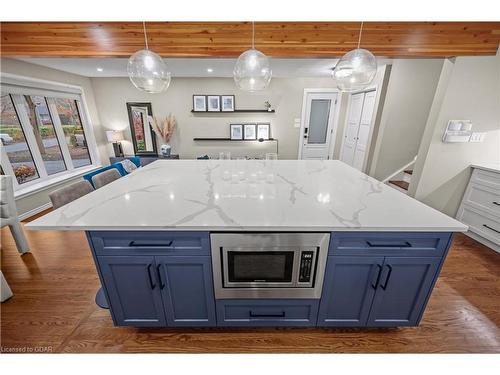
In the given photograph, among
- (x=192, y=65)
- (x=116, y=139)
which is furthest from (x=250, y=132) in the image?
(x=116, y=139)

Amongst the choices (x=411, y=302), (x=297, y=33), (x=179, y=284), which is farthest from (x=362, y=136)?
(x=179, y=284)

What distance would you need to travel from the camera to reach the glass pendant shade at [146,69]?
4.61 ft

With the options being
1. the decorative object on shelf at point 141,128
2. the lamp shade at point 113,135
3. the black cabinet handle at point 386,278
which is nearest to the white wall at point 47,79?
the lamp shade at point 113,135

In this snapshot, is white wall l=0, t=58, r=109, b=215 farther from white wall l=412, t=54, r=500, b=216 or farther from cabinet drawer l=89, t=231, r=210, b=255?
white wall l=412, t=54, r=500, b=216

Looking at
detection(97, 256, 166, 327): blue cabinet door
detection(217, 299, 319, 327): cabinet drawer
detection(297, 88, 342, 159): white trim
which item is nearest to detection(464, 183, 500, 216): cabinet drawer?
detection(217, 299, 319, 327): cabinet drawer

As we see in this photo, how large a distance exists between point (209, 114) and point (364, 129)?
350 centimetres

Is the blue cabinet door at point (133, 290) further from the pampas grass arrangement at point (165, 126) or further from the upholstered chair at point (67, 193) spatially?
the pampas grass arrangement at point (165, 126)

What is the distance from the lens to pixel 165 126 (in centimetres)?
479

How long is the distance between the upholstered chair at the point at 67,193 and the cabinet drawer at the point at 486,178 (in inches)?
169

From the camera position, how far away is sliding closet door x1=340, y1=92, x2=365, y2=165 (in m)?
4.34

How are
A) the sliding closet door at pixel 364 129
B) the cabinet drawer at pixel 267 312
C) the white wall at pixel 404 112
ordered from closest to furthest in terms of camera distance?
the cabinet drawer at pixel 267 312 → the white wall at pixel 404 112 → the sliding closet door at pixel 364 129

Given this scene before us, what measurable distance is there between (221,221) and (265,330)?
986mm

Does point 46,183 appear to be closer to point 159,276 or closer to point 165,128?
point 165,128

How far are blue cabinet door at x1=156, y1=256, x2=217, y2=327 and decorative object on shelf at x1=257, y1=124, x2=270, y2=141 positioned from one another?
4202 millimetres
